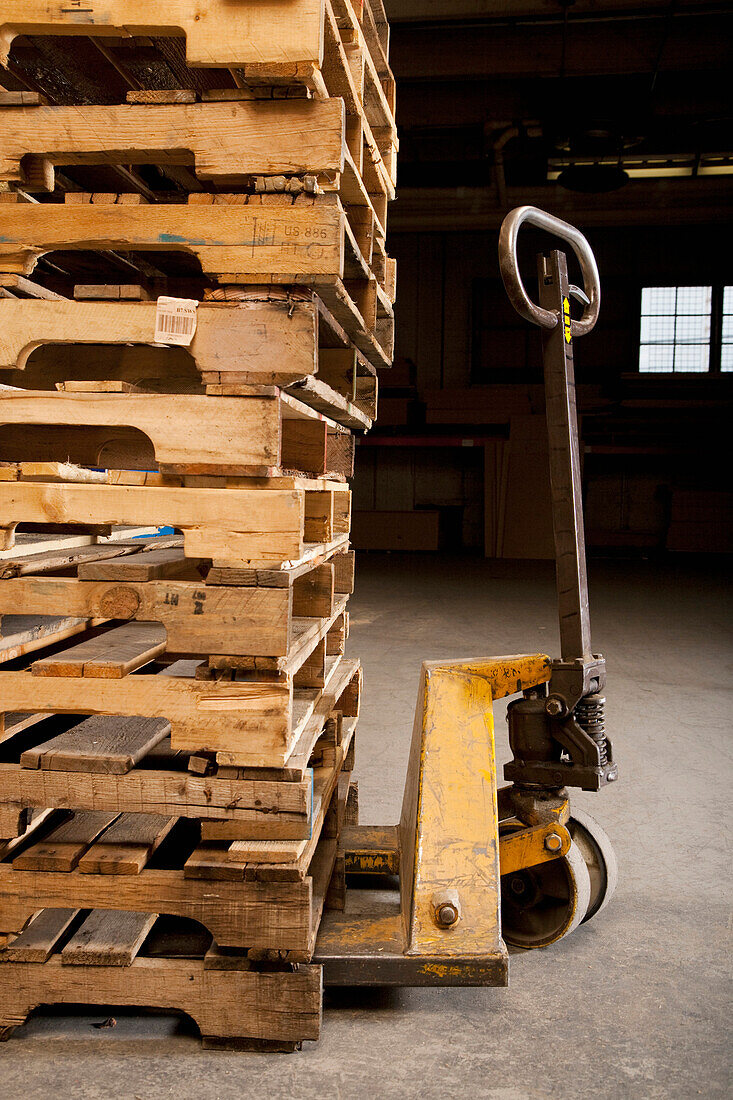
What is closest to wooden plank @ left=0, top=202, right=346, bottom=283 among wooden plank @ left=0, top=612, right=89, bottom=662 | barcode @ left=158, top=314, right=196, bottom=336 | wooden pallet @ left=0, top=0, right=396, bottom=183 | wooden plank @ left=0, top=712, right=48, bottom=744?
barcode @ left=158, top=314, right=196, bottom=336

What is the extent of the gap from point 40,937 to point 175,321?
1449 millimetres

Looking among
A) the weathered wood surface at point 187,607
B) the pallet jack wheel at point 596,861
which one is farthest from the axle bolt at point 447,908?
the weathered wood surface at point 187,607

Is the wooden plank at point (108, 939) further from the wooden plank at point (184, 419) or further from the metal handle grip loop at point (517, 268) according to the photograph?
the metal handle grip loop at point (517, 268)

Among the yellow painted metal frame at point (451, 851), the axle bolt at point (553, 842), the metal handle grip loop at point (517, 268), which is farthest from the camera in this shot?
the axle bolt at point (553, 842)

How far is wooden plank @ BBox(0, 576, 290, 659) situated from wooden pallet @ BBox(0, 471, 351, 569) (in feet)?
0.16

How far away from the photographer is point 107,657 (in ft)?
6.70

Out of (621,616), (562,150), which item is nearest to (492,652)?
(621,616)

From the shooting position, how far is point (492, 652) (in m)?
6.25

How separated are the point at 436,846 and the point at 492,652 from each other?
4.11 metres

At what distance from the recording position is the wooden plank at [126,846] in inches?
79.0

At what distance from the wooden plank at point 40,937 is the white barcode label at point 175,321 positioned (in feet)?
4.57

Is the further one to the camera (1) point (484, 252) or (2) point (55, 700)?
(1) point (484, 252)

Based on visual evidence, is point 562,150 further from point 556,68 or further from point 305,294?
point 305,294

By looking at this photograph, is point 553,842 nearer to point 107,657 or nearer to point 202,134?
point 107,657
